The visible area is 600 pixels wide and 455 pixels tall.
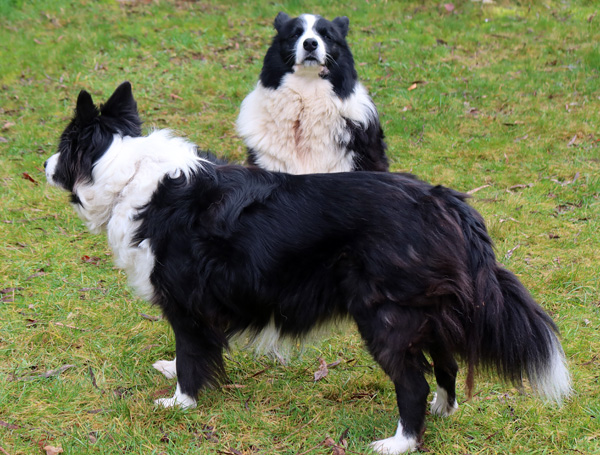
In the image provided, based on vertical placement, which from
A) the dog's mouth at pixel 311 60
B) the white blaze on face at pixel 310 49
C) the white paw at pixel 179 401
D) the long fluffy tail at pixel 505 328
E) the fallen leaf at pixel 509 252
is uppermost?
the white blaze on face at pixel 310 49

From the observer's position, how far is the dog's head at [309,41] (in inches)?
185

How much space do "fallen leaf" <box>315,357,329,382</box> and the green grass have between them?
39 mm

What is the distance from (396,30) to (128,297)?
801cm

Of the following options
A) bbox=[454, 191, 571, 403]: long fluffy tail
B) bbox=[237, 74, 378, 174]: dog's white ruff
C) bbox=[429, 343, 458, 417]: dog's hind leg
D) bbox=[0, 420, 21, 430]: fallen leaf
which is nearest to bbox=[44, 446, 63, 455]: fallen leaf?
bbox=[0, 420, 21, 430]: fallen leaf

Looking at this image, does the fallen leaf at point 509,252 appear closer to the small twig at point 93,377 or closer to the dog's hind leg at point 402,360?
the dog's hind leg at point 402,360

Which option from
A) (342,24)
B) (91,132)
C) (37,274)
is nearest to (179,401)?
(91,132)

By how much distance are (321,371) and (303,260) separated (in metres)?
1.14

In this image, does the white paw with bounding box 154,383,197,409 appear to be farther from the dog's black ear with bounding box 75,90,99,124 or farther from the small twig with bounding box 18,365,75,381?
the dog's black ear with bounding box 75,90,99,124

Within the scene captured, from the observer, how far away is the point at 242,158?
719 cm

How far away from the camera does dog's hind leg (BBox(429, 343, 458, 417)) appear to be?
9.41 ft

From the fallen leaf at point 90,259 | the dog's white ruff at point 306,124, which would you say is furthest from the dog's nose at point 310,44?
the fallen leaf at point 90,259

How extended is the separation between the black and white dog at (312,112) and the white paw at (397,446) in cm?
232

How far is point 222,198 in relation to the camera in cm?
304

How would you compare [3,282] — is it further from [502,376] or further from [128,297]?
[502,376]
